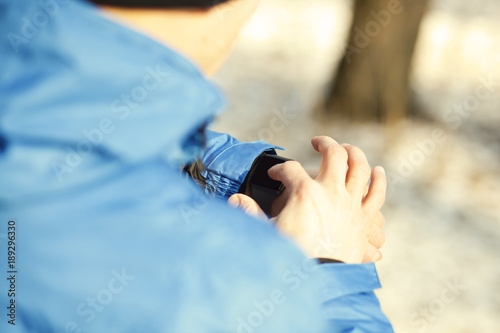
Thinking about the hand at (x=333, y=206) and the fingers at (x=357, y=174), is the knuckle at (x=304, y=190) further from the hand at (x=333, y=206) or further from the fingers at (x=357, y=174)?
the fingers at (x=357, y=174)

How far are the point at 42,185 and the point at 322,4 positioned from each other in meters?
7.31

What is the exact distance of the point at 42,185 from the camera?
58 centimetres

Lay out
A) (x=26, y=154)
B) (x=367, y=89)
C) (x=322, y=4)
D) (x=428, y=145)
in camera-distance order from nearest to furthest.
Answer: (x=26, y=154) → (x=428, y=145) → (x=367, y=89) → (x=322, y=4)

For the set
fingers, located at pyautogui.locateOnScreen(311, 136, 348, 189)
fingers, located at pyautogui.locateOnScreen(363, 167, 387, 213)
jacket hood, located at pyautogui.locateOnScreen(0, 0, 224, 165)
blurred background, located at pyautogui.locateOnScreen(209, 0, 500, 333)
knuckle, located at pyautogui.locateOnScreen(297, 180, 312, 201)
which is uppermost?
jacket hood, located at pyautogui.locateOnScreen(0, 0, 224, 165)

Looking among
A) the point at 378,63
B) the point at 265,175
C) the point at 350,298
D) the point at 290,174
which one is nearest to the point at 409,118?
the point at 378,63

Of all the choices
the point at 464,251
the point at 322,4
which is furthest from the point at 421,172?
the point at 322,4

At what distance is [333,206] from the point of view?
1.01 m

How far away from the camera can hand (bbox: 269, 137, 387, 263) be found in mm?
942

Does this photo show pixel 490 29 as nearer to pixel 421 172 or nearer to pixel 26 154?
pixel 421 172

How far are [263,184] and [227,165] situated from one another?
0.44ft

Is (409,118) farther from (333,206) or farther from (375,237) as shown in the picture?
(333,206)

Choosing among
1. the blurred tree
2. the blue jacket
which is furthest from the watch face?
the blurred tree

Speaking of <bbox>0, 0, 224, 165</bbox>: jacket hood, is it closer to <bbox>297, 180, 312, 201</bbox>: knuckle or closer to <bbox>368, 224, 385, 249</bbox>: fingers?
<bbox>297, 180, 312, 201</bbox>: knuckle

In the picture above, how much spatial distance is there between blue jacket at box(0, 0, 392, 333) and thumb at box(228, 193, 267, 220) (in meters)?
0.37
